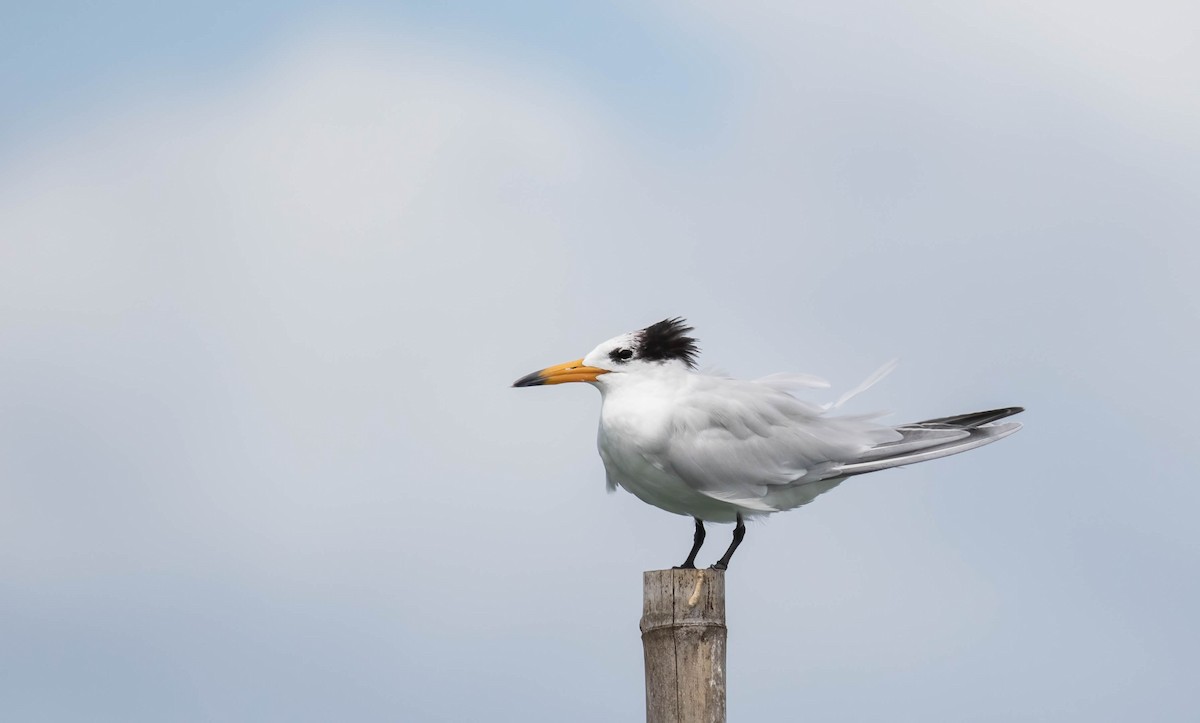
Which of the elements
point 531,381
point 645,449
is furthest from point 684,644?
point 531,381

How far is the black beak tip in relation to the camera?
934cm

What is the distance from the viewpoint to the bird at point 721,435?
29.4 feet

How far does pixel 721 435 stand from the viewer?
29.7 ft

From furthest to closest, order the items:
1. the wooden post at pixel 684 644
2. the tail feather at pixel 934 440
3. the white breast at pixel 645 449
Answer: the tail feather at pixel 934 440 → the white breast at pixel 645 449 → the wooden post at pixel 684 644

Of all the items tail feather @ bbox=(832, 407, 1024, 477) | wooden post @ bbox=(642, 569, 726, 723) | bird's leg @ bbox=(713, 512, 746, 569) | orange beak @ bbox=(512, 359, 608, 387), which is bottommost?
wooden post @ bbox=(642, 569, 726, 723)

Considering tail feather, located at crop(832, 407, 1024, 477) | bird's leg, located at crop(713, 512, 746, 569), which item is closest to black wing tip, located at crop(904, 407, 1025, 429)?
tail feather, located at crop(832, 407, 1024, 477)

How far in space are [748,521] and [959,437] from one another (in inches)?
57.3

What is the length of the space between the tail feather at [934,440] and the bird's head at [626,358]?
1290 millimetres

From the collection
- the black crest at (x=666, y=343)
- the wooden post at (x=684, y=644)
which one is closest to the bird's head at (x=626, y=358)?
the black crest at (x=666, y=343)

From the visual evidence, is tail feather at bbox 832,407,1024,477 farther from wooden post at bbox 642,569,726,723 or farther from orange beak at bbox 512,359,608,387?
wooden post at bbox 642,569,726,723

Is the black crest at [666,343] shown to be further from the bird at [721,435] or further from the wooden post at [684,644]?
the wooden post at [684,644]

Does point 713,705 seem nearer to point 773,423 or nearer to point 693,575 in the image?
point 693,575

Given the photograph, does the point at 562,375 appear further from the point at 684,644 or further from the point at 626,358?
the point at 684,644

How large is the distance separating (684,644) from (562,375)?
8.51 feet
